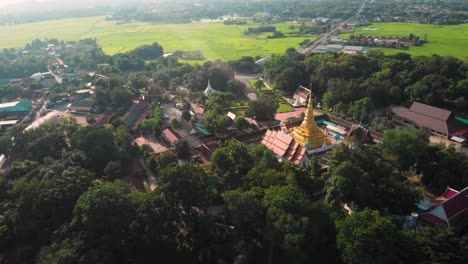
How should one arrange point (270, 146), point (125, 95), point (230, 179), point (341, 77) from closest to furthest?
point (230, 179)
point (270, 146)
point (125, 95)
point (341, 77)

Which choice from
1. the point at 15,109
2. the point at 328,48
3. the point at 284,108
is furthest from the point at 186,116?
the point at 328,48

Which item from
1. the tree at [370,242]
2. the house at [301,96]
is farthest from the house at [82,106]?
the tree at [370,242]

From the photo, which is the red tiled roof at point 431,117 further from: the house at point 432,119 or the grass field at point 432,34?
the grass field at point 432,34

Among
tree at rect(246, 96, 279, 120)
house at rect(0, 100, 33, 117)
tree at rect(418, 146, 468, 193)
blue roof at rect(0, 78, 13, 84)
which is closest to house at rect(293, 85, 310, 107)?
tree at rect(246, 96, 279, 120)

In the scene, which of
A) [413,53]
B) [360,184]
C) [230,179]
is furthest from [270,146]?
[413,53]

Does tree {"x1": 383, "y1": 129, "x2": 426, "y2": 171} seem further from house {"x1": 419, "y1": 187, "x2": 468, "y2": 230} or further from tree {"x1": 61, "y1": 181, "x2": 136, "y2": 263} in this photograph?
tree {"x1": 61, "y1": 181, "x2": 136, "y2": 263}

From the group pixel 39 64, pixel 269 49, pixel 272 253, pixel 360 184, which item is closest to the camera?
pixel 272 253

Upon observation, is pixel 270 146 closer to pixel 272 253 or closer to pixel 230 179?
pixel 230 179

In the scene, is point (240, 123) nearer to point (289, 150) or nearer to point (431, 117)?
point (289, 150)
